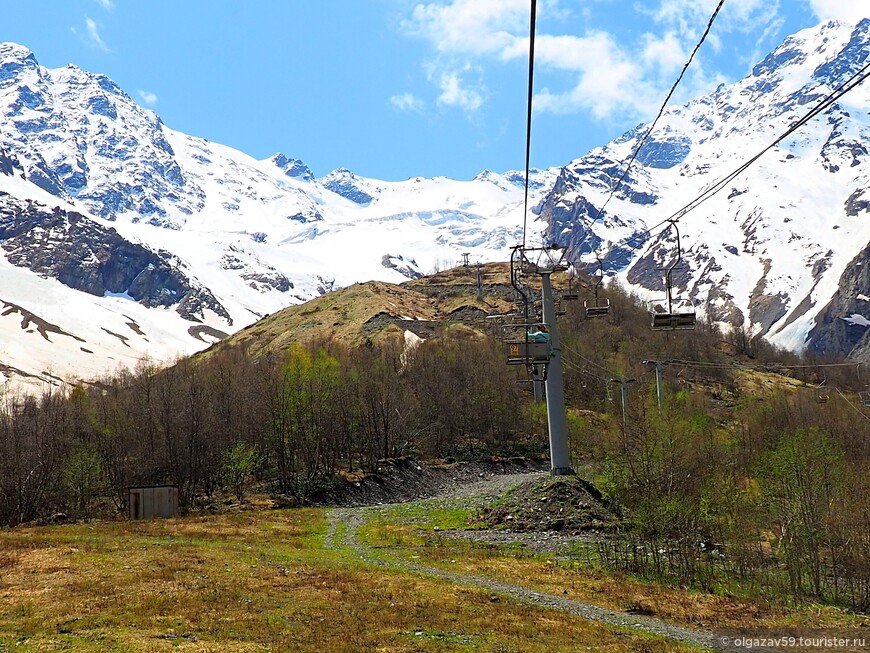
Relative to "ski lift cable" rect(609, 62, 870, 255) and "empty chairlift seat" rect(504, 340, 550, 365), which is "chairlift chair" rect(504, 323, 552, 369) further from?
"ski lift cable" rect(609, 62, 870, 255)

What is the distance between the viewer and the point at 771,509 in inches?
1510

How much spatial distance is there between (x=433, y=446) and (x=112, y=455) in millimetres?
42542

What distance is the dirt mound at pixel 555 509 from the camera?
41281 millimetres

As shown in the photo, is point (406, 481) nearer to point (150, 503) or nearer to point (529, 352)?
point (150, 503)

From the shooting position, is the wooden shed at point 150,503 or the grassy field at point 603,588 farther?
the wooden shed at point 150,503

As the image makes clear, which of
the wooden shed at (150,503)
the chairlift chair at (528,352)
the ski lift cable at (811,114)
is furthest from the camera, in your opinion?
the wooden shed at (150,503)

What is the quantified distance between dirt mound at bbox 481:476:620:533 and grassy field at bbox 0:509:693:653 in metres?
7.01

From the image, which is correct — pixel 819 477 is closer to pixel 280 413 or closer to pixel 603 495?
pixel 603 495

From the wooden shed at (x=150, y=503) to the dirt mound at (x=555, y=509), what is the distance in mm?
27692

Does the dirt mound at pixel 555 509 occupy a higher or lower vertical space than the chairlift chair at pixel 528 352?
lower

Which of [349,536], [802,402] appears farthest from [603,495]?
[802,402]

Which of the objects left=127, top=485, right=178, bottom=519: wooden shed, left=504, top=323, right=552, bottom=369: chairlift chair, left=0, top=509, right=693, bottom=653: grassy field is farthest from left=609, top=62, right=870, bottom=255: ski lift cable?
left=127, top=485, right=178, bottom=519: wooden shed

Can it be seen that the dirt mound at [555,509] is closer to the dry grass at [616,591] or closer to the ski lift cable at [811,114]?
the dry grass at [616,591]

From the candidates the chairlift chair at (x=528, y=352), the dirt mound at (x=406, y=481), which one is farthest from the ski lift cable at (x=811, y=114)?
the dirt mound at (x=406, y=481)
